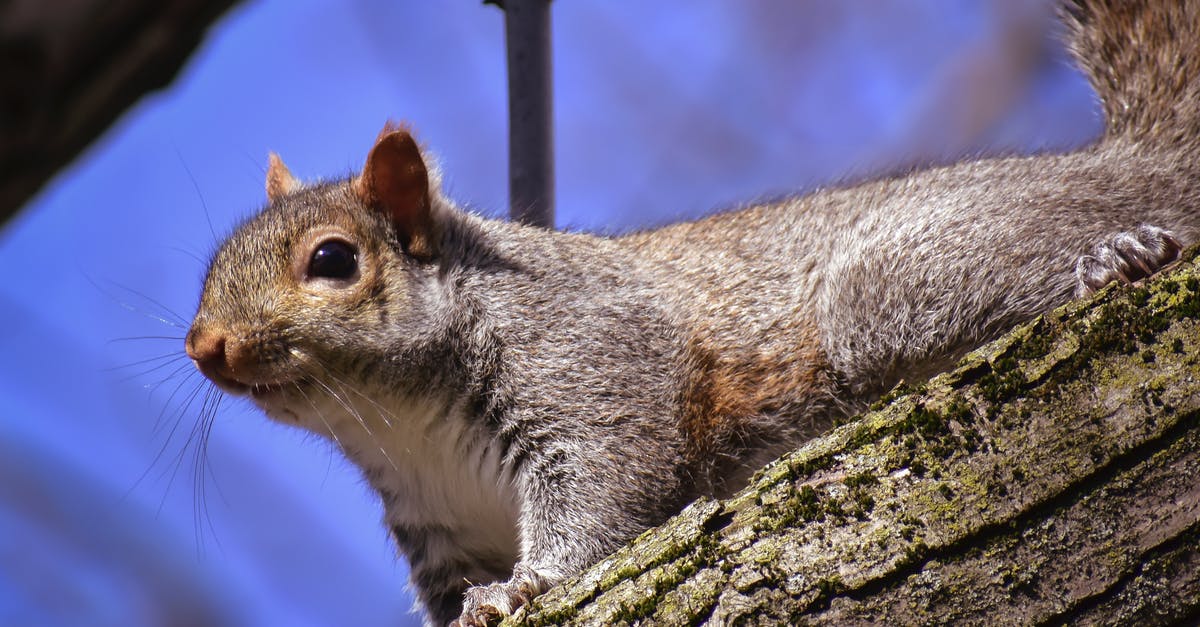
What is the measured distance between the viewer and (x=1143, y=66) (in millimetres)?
4148

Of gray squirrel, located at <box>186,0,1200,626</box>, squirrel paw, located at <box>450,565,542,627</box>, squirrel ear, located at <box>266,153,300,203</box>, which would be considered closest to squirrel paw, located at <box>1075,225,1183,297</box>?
gray squirrel, located at <box>186,0,1200,626</box>

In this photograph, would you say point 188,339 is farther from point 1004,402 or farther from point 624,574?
point 1004,402

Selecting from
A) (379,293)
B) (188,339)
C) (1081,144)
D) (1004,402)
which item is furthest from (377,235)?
(1081,144)

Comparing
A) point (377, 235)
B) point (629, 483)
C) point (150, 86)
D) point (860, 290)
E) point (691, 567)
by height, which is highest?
point (377, 235)

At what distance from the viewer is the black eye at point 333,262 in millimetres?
3908

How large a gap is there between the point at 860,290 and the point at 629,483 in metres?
1.01

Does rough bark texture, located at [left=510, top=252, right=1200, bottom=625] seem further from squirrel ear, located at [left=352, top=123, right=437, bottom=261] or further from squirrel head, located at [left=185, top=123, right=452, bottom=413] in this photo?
squirrel ear, located at [left=352, top=123, right=437, bottom=261]

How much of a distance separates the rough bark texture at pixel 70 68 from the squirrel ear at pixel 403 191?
2.42m

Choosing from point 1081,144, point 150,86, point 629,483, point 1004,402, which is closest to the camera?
point 150,86

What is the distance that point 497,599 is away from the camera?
126 inches

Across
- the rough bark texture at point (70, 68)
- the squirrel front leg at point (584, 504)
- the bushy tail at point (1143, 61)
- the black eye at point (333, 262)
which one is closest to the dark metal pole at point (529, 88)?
the black eye at point (333, 262)

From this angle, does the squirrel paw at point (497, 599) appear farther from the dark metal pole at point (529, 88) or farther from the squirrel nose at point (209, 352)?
the dark metal pole at point (529, 88)

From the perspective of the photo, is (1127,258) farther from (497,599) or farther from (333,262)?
(333,262)

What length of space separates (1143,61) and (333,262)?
2961mm
